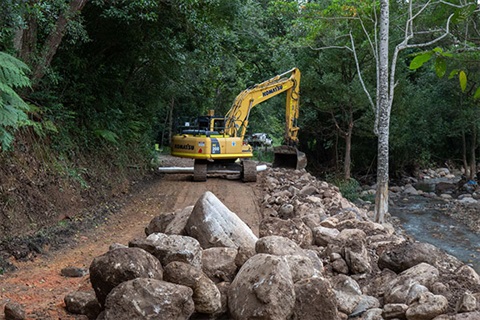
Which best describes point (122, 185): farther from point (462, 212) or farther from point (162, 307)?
point (462, 212)

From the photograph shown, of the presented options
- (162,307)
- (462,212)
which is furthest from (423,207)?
(162,307)

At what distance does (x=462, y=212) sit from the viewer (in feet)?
69.4

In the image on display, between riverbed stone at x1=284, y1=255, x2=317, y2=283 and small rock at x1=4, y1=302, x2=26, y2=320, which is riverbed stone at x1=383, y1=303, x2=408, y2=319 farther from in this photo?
small rock at x1=4, y1=302, x2=26, y2=320

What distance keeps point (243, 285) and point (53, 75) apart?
262 inches

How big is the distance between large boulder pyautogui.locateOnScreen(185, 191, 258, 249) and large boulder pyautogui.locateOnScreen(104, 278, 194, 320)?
1.89 metres

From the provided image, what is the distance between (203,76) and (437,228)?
973 centimetres

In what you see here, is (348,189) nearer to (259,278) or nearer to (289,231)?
(289,231)

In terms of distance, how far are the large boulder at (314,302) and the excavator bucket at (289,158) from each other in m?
14.2

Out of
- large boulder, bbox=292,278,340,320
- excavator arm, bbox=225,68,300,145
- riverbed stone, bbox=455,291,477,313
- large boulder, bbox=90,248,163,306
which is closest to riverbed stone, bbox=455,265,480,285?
riverbed stone, bbox=455,291,477,313

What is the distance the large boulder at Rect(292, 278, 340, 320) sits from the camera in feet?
17.3

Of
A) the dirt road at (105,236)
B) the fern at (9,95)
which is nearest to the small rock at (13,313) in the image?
the dirt road at (105,236)

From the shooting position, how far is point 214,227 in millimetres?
6816

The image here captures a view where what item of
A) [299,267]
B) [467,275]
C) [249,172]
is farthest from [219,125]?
[299,267]

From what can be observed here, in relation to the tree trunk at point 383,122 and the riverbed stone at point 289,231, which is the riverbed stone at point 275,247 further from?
the tree trunk at point 383,122
